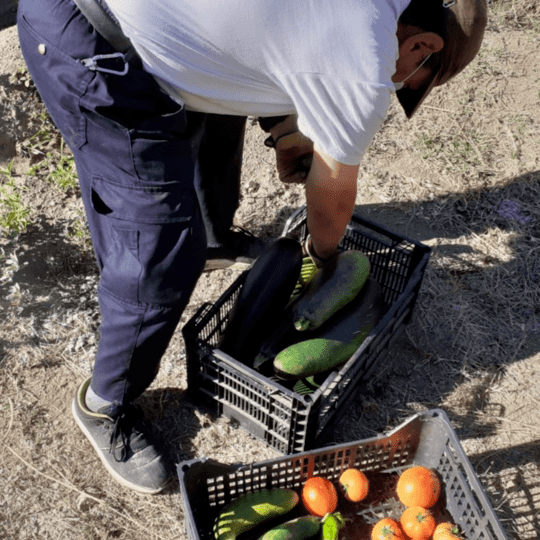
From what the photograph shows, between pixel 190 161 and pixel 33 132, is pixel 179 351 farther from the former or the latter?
pixel 33 132

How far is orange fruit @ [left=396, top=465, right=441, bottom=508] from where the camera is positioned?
252 cm

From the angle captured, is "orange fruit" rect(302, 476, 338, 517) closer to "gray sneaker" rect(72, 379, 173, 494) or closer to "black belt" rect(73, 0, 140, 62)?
"gray sneaker" rect(72, 379, 173, 494)

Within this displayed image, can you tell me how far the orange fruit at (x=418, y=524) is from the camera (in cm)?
242

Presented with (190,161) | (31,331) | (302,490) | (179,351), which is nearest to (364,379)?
(302,490)

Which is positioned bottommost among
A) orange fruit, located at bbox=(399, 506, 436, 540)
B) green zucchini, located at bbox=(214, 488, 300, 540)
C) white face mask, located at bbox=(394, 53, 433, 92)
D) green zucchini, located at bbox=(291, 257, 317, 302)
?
green zucchini, located at bbox=(214, 488, 300, 540)

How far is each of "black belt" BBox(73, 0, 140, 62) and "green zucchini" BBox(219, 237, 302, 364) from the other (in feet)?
3.78

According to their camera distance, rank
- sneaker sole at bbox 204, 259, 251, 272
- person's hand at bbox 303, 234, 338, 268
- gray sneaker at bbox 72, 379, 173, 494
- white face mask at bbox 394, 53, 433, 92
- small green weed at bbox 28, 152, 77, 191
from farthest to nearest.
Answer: small green weed at bbox 28, 152, 77, 191 → sneaker sole at bbox 204, 259, 251, 272 → person's hand at bbox 303, 234, 338, 268 → gray sneaker at bbox 72, 379, 173, 494 → white face mask at bbox 394, 53, 433, 92

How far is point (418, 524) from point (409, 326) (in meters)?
1.21

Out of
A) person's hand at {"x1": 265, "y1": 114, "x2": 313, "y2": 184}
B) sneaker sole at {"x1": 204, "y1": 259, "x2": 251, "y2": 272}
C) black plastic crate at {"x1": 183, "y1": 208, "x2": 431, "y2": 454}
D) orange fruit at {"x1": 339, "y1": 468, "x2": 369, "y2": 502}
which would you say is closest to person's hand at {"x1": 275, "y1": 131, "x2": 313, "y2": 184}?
person's hand at {"x1": 265, "y1": 114, "x2": 313, "y2": 184}

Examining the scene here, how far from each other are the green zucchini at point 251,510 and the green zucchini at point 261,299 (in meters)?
0.57

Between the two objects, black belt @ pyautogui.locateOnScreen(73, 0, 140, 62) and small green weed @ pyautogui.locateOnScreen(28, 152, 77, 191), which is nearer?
black belt @ pyautogui.locateOnScreen(73, 0, 140, 62)

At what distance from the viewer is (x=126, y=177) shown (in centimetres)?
224

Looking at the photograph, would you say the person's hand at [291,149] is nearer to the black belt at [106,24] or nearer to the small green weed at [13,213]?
the black belt at [106,24]

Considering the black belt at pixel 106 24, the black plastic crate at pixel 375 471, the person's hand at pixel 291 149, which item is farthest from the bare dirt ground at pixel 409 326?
the black belt at pixel 106 24
